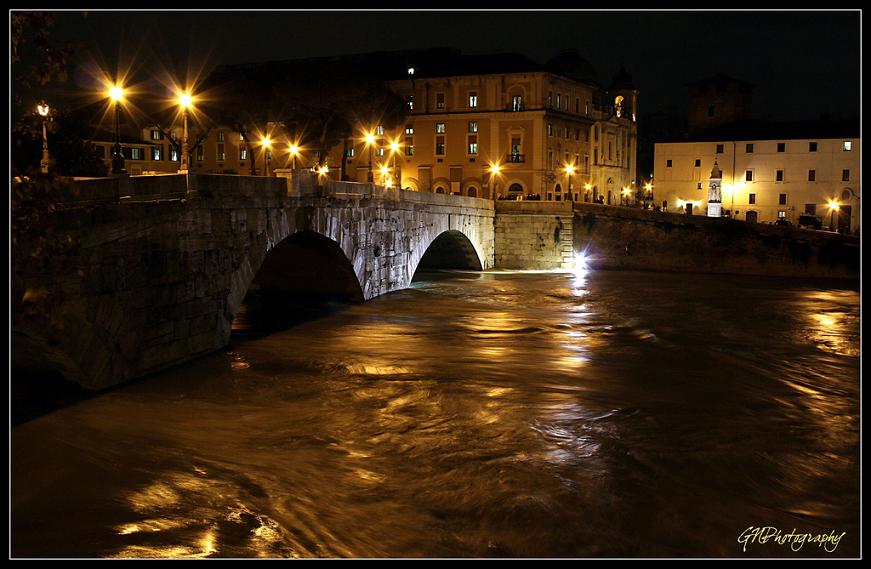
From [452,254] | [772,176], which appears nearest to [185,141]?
[452,254]

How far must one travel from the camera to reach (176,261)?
16266 millimetres

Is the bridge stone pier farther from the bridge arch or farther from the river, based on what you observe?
the bridge arch

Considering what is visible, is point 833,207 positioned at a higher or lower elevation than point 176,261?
higher

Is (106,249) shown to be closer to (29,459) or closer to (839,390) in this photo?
(29,459)

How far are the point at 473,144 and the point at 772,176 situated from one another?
21.8 m

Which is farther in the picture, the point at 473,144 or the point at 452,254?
the point at 473,144

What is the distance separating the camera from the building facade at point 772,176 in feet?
193

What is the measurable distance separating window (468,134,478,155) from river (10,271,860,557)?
38549 millimetres

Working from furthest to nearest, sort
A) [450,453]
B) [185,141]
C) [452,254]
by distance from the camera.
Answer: [452,254], [185,141], [450,453]

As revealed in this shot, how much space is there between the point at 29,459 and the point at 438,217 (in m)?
23.2

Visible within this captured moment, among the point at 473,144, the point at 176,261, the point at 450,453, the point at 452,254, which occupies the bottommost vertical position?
the point at 450,453

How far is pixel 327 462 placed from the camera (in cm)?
1214

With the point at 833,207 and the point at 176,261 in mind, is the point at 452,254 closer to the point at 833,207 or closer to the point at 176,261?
the point at 176,261

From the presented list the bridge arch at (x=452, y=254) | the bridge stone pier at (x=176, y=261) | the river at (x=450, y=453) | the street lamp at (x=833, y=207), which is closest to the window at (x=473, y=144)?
the bridge arch at (x=452, y=254)
